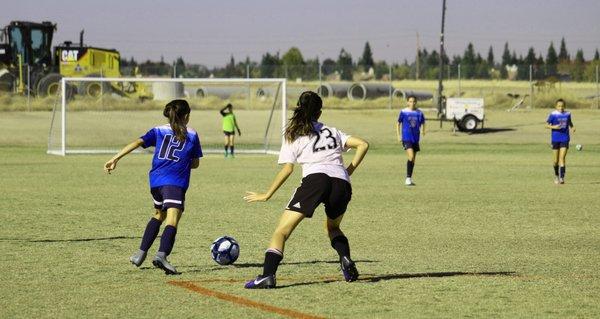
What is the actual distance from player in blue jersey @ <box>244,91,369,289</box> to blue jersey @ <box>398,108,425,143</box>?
14.8 m

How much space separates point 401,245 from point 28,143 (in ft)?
110

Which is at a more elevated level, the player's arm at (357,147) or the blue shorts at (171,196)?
the player's arm at (357,147)

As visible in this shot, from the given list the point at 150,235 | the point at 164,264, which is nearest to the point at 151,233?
the point at 150,235

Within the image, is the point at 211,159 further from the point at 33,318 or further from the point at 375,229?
the point at 33,318

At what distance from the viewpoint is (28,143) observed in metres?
45.3

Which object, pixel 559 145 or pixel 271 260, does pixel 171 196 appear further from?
pixel 559 145

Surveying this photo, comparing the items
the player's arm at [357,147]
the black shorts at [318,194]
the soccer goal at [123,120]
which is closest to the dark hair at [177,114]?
the black shorts at [318,194]

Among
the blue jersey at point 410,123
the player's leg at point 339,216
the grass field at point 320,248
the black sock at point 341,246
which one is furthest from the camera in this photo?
the blue jersey at point 410,123

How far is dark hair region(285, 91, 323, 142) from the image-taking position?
1020 centimetres

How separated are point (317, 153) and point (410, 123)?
1497 centimetres

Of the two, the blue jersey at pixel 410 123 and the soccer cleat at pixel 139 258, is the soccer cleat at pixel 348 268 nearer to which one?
the soccer cleat at pixel 139 258

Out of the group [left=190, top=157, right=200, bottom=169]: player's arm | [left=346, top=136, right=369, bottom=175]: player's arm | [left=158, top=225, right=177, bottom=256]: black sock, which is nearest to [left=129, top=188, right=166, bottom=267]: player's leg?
[left=158, top=225, right=177, bottom=256]: black sock

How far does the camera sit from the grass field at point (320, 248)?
955 cm

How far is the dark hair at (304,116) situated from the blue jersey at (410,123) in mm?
14895
